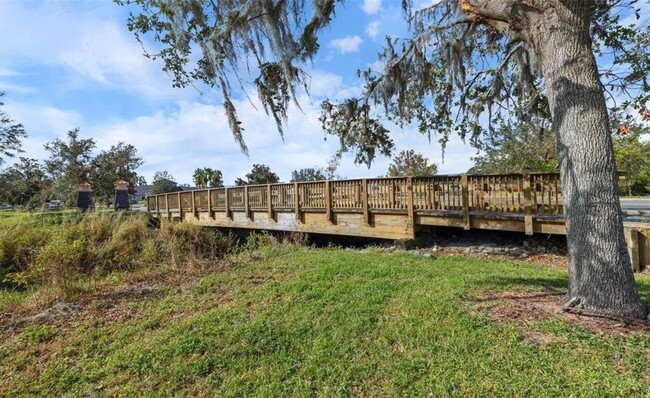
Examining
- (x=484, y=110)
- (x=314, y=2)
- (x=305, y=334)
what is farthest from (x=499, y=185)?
(x=305, y=334)

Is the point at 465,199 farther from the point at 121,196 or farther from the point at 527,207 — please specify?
the point at 121,196

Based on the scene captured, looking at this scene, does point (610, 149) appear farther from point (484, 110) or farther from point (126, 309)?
point (126, 309)

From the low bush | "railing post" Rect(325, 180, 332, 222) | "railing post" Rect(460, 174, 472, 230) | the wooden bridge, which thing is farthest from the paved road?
the low bush

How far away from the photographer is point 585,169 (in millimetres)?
2721

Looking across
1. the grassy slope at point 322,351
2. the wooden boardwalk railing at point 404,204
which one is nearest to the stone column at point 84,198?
the wooden boardwalk railing at point 404,204

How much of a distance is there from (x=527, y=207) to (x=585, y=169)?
4346 mm

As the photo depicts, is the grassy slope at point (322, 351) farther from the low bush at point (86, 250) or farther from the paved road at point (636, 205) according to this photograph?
the paved road at point (636, 205)

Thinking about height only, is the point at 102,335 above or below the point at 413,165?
below

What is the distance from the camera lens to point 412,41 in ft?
16.5

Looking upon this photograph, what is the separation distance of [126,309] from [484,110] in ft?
21.3

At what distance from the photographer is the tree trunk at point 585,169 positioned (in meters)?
2.64

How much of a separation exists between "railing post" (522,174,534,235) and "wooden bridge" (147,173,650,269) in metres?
0.02

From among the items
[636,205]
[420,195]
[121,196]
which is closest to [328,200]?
[420,195]

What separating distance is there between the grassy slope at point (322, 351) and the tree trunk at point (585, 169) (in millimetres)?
489
